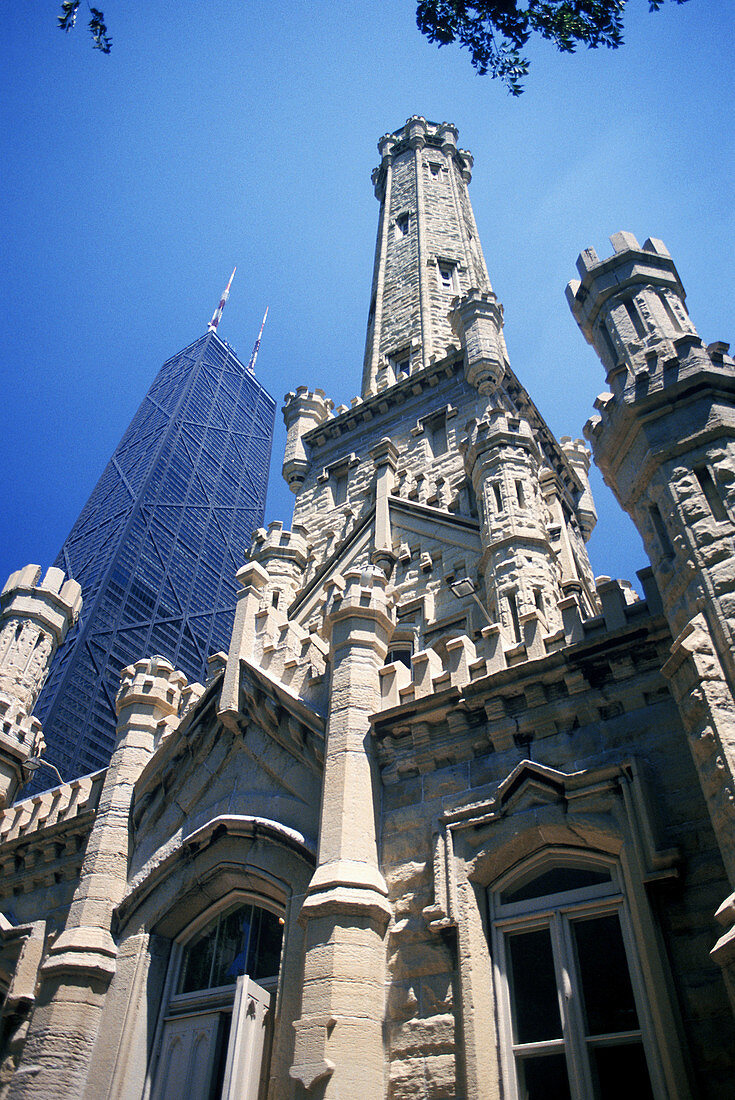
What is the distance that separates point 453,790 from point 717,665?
10.5 ft

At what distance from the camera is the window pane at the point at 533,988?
693 centimetres

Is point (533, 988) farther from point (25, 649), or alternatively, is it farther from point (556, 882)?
point (25, 649)

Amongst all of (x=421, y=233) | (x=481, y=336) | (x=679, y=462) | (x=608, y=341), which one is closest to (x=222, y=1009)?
(x=679, y=462)

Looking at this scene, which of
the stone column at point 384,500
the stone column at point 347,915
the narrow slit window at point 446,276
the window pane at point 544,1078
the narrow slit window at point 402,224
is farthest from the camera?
the narrow slit window at point 402,224

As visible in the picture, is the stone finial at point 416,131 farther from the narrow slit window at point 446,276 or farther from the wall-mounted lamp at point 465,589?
the wall-mounted lamp at point 465,589

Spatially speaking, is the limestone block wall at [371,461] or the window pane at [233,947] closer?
the window pane at [233,947]

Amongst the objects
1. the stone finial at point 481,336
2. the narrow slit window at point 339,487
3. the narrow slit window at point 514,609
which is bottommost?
the narrow slit window at point 514,609

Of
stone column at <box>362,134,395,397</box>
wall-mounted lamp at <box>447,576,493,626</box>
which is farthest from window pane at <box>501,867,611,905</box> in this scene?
stone column at <box>362,134,395,397</box>

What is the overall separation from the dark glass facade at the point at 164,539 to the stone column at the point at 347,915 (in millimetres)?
31139

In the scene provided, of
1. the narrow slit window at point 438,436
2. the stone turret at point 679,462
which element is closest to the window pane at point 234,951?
the stone turret at point 679,462

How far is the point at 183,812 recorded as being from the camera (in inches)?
416

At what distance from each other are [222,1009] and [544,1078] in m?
3.84

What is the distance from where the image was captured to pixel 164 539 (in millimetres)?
60781

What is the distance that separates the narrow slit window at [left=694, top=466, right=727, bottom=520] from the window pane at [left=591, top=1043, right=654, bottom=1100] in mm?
4573
